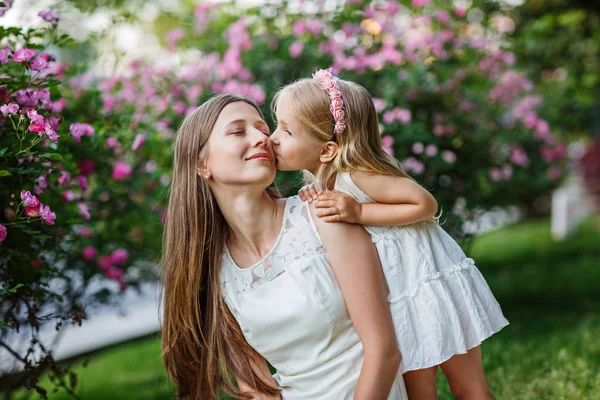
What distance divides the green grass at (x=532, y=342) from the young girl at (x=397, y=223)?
3.84ft

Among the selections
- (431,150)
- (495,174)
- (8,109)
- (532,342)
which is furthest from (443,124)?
(8,109)

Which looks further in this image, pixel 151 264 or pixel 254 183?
pixel 151 264

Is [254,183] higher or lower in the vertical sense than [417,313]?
higher

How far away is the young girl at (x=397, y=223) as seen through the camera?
233 centimetres

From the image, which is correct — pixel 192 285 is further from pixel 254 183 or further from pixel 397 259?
pixel 397 259

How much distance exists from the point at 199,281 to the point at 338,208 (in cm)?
64

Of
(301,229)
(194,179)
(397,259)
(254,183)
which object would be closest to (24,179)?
(194,179)

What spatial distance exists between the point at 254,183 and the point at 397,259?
0.57 metres

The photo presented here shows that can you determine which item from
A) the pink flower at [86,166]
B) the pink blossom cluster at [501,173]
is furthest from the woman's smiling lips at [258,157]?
the pink blossom cluster at [501,173]

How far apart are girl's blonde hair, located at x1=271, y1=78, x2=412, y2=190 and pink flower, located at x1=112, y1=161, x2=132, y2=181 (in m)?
1.95

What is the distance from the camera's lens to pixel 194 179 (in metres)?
2.54

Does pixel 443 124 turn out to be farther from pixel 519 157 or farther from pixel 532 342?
pixel 532 342

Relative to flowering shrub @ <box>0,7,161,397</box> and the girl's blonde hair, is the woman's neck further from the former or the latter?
flowering shrub @ <box>0,7,161,397</box>

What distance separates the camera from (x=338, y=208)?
7.55 ft
